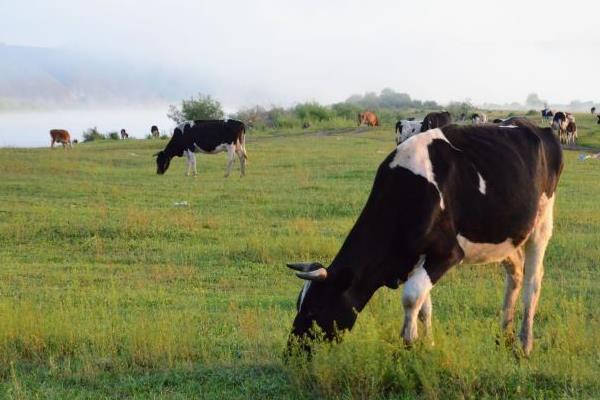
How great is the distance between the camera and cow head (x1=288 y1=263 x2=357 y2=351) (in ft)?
20.7

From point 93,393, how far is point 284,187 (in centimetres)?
1545

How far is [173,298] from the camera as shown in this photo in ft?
32.0

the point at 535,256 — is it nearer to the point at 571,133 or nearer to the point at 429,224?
the point at 429,224

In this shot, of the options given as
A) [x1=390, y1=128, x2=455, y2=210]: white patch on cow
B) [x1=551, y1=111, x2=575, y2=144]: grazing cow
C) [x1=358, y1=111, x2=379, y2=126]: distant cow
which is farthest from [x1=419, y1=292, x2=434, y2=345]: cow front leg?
[x1=358, y1=111, x2=379, y2=126]: distant cow

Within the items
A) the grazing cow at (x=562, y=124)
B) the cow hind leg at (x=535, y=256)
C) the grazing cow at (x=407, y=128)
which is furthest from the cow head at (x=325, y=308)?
the grazing cow at (x=562, y=124)

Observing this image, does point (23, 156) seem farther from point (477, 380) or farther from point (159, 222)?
point (477, 380)

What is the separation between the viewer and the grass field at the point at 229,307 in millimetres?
6043

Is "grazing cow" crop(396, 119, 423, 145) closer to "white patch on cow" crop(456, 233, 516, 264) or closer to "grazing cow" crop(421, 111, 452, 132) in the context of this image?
"grazing cow" crop(421, 111, 452, 132)

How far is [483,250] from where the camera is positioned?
668 centimetres

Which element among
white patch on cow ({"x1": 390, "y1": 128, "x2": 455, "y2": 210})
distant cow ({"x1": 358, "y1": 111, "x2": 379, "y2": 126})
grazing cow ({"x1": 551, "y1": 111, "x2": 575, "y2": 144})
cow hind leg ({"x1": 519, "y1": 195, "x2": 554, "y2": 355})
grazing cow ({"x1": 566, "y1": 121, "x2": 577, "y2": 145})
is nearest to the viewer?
white patch on cow ({"x1": 390, "y1": 128, "x2": 455, "y2": 210})

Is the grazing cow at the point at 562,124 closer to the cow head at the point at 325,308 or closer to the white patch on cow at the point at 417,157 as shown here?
the white patch on cow at the point at 417,157

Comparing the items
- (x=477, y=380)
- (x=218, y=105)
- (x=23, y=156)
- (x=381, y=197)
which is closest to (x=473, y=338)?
(x=477, y=380)

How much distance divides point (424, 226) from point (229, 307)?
12.0ft

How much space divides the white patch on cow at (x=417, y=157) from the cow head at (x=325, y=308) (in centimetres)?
101
